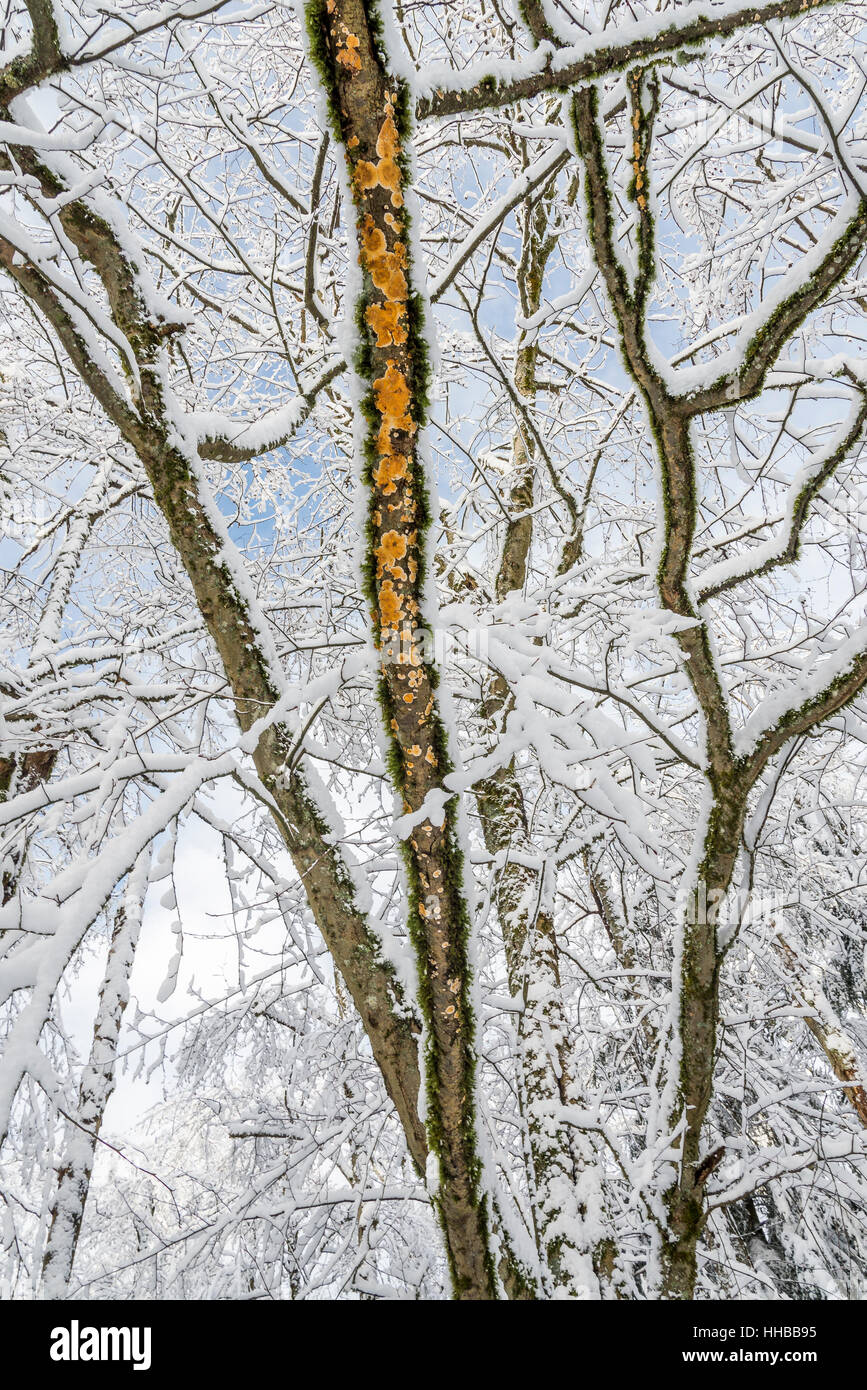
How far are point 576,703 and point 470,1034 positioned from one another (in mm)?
982

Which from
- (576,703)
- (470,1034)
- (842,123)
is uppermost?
(842,123)

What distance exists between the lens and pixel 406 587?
1669 millimetres

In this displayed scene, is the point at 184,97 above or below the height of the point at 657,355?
above

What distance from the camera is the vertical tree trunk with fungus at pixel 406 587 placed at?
1436 mm

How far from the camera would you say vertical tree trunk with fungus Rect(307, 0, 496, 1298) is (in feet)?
4.71

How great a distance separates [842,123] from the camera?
1884 mm
